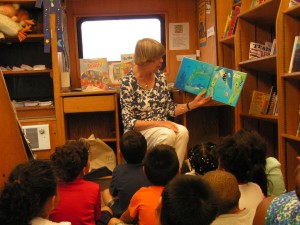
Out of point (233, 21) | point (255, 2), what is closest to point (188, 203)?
point (255, 2)

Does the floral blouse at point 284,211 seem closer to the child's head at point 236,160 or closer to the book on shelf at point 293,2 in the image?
the child's head at point 236,160

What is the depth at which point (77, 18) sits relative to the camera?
366 centimetres

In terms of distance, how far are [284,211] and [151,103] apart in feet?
6.06

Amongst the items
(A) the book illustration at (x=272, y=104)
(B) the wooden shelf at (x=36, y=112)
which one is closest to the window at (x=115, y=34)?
(B) the wooden shelf at (x=36, y=112)

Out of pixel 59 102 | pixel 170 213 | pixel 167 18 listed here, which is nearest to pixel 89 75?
pixel 59 102

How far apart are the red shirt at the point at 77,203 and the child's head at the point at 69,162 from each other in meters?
0.04

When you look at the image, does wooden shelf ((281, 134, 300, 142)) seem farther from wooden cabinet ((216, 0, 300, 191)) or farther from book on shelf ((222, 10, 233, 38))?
book on shelf ((222, 10, 233, 38))

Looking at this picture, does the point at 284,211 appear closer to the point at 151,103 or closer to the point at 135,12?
the point at 151,103

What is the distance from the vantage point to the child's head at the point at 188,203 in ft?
3.12

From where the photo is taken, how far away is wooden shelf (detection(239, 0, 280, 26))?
7.98ft

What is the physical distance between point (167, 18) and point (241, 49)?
44.3 inches

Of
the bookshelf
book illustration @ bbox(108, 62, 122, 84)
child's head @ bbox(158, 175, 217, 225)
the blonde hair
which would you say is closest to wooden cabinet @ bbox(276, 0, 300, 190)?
the bookshelf

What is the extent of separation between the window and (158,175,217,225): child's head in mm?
2899

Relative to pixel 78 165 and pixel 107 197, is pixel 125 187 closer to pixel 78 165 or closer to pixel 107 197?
pixel 78 165
